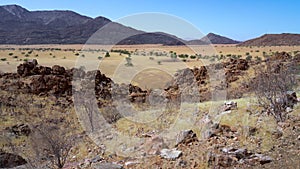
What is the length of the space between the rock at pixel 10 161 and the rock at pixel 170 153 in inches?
118

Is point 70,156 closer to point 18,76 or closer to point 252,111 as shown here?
point 252,111

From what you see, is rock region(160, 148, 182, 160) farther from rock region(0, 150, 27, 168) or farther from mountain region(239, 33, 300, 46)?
mountain region(239, 33, 300, 46)

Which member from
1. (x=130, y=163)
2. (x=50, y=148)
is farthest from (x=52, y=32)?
(x=130, y=163)

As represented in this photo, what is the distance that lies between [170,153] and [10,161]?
3337mm

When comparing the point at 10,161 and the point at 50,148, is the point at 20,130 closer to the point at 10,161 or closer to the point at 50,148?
the point at 10,161

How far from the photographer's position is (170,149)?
655 centimetres

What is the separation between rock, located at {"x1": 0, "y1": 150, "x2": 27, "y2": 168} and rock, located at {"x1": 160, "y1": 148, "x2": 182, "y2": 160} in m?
3.00

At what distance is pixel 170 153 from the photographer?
627 cm

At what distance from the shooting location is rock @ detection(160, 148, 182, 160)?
6100 mm

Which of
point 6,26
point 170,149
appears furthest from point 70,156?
point 6,26

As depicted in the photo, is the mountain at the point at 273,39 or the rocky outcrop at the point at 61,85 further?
the mountain at the point at 273,39

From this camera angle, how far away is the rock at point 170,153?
20.0 ft

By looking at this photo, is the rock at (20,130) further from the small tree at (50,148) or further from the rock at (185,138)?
the rock at (185,138)

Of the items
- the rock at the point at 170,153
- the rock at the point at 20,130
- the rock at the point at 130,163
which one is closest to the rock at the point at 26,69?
the rock at the point at 20,130
